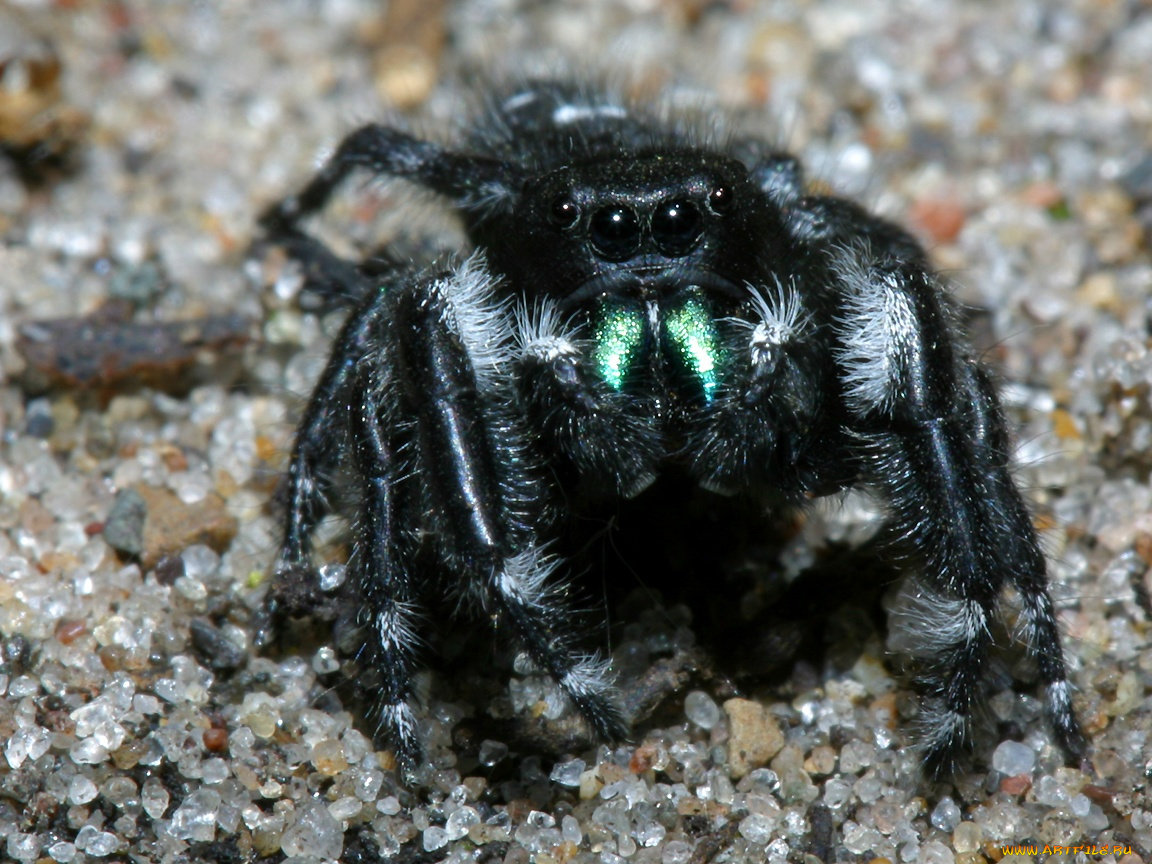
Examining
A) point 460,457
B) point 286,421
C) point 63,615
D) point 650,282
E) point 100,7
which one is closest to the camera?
point 460,457

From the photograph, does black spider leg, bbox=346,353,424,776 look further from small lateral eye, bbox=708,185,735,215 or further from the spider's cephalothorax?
small lateral eye, bbox=708,185,735,215

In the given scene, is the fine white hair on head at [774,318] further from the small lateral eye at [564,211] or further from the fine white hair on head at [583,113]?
the fine white hair on head at [583,113]

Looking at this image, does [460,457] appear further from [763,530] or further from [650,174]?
[763,530]

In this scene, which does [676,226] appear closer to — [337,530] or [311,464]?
[311,464]

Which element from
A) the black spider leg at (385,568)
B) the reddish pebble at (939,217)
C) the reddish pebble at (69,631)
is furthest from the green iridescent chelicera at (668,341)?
the reddish pebble at (939,217)

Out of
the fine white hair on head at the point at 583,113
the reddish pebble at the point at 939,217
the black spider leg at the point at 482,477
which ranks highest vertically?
the fine white hair on head at the point at 583,113

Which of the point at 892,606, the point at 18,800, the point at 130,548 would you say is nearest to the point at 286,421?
the point at 130,548

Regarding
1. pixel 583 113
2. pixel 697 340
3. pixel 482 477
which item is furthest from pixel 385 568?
pixel 583 113
